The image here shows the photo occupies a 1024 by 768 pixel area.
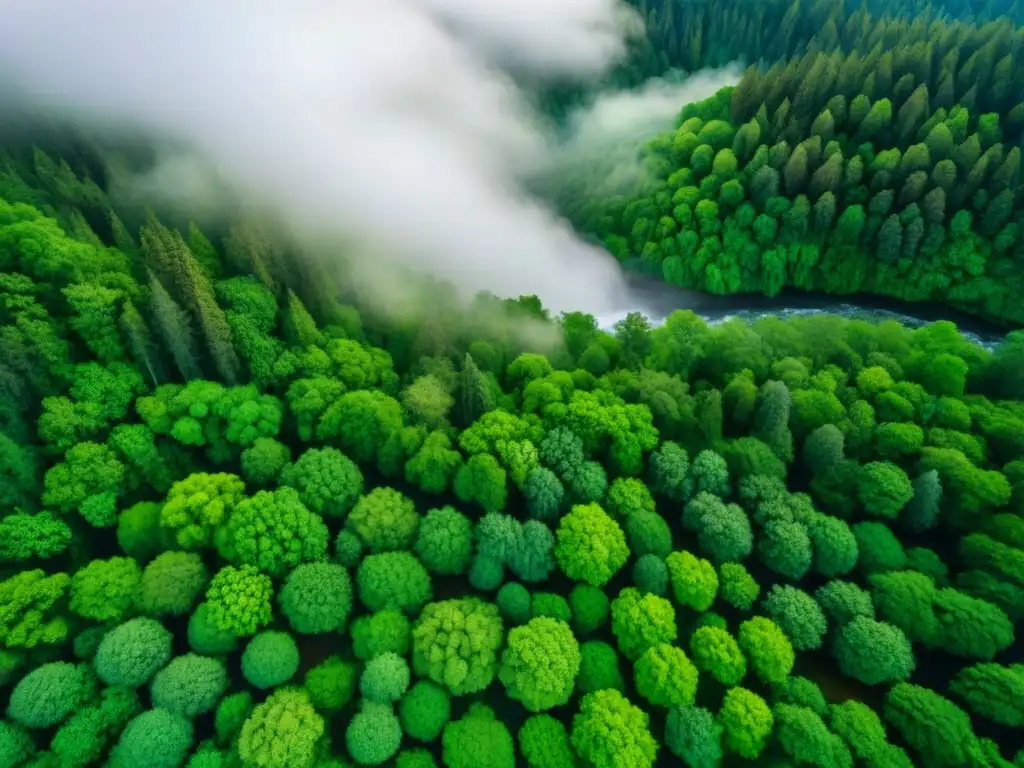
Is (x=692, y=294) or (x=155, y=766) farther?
(x=692, y=294)

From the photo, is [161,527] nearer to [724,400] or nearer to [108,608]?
[108,608]

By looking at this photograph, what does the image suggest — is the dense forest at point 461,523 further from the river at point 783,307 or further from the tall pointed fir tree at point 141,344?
the river at point 783,307

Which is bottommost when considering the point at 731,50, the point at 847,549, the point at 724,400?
the point at 847,549

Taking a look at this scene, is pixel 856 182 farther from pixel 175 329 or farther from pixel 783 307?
pixel 175 329

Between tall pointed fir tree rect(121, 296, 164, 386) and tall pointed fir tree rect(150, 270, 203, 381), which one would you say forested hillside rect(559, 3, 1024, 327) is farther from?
tall pointed fir tree rect(121, 296, 164, 386)

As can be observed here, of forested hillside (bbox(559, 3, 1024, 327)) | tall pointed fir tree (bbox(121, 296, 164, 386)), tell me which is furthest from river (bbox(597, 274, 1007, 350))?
tall pointed fir tree (bbox(121, 296, 164, 386))

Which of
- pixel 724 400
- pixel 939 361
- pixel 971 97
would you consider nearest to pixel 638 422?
pixel 724 400

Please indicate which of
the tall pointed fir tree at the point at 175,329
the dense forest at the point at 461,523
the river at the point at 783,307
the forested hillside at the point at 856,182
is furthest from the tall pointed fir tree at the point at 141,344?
the forested hillside at the point at 856,182
